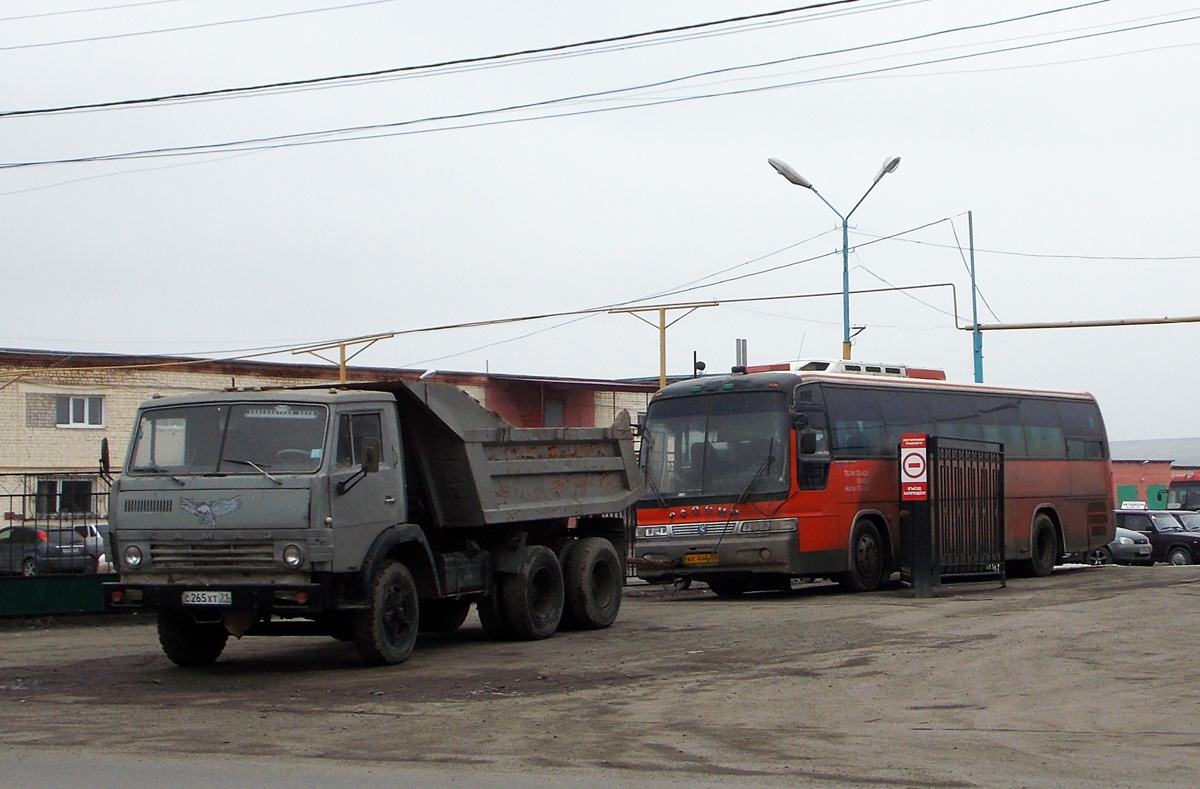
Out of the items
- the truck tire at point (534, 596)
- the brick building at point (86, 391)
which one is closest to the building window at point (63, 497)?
the truck tire at point (534, 596)

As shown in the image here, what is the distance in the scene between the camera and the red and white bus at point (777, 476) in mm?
20953

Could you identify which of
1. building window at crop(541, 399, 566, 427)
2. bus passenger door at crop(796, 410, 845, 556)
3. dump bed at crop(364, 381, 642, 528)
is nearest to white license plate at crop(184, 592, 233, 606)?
dump bed at crop(364, 381, 642, 528)

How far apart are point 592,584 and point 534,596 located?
1038 millimetres

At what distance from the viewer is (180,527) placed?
40.9 ft

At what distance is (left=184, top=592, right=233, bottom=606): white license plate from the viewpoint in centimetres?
1225

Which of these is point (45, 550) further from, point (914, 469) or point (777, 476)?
point (914, 469)

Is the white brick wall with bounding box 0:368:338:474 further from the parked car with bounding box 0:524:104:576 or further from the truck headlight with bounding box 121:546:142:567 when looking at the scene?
the truck headlight with bounding box 121:546:142:567

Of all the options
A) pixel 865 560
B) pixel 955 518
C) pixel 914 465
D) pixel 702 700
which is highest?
pixel 914 465

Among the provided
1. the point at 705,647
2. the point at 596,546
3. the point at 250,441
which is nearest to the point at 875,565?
the point at 596,546

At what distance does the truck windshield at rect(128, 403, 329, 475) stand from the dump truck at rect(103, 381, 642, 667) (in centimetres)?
→ 1

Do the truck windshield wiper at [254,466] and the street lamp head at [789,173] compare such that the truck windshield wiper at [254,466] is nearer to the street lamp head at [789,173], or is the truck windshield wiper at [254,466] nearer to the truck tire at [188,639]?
the truck tire at [188,639]

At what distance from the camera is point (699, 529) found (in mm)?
21281

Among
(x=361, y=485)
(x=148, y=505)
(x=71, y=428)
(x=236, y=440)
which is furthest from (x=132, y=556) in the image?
(x=71, y=428)

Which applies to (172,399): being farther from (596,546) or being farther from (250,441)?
(596,546)
